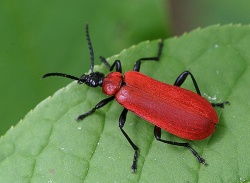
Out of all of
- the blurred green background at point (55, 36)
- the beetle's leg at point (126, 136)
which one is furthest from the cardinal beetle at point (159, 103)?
the blurred green background at point (55, 36)

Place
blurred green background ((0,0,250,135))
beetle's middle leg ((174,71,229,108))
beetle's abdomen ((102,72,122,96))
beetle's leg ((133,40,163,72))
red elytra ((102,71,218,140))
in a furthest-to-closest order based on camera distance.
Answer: blurred green background ((0,0,250,135)) → beetle's abdomen ((102,72,122,96)) → beetle's leg ((133,40,163,72)) → beetle's middle leg ((174,71,229,108)) → red elytra ((102,71,218,140))

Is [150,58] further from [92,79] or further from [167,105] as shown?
Answer: [92,79]

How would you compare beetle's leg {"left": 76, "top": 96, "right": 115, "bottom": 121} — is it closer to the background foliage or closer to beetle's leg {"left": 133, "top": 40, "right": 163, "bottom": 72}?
beetle's leg {"left": 133, "top": 40, "right": 163, "bottom": 72}

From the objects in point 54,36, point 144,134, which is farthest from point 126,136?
point 54,36

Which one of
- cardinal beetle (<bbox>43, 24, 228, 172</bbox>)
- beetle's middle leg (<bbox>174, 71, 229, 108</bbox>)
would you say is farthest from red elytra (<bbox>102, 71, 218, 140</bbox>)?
beetle's middle leg (<bbox>174, 71, 229, 108</bbox>)

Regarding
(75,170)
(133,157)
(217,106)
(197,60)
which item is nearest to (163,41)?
(197,60)

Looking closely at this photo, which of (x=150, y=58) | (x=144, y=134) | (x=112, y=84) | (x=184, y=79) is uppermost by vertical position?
(x=150, y=58)

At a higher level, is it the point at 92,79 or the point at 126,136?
the point at 92,79

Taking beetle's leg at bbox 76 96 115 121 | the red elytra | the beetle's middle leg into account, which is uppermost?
the beetle's middle leg

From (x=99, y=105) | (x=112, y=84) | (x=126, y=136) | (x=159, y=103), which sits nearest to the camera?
(x=126, y=136)
